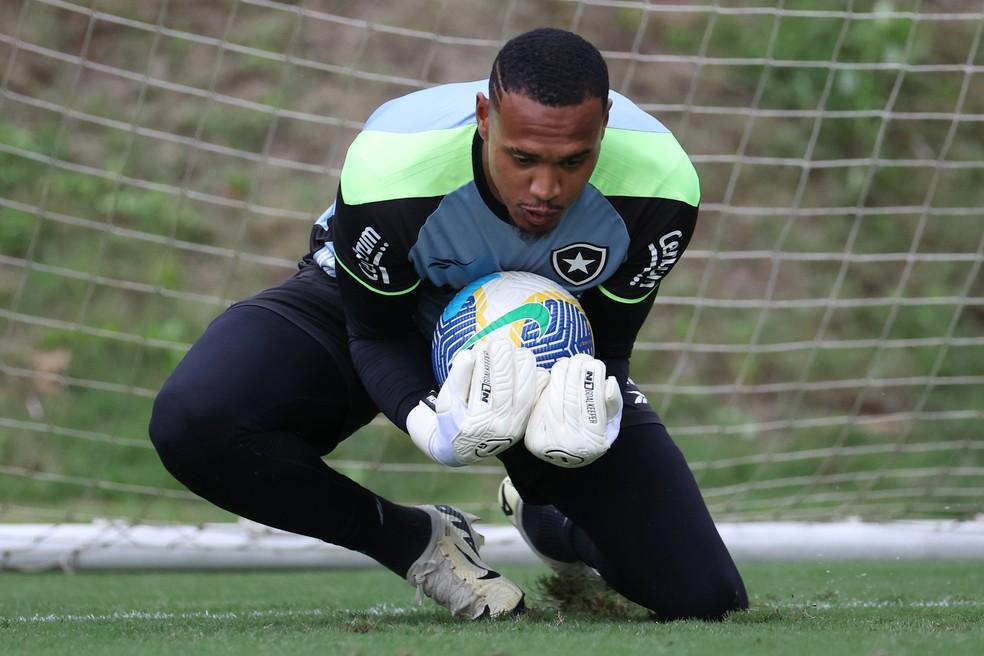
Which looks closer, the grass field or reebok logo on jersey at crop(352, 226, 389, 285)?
the grass field

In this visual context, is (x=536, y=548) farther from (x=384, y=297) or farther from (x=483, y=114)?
(x=483, y=114)

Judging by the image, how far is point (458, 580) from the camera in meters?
2.63

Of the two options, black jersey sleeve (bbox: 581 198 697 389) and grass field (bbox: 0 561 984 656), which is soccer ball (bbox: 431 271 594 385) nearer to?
black jersey sleeve (bbox: 581 198 697 389)

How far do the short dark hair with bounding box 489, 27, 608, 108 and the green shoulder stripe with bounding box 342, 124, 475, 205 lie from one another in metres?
0.20

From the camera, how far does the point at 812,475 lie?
17.5 ft

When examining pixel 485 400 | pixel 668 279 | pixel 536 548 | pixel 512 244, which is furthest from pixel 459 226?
pixel 668 279

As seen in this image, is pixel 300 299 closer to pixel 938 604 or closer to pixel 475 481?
pixel 938 604

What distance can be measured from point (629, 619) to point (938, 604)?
→ 74cm

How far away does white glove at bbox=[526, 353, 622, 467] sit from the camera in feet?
7.34

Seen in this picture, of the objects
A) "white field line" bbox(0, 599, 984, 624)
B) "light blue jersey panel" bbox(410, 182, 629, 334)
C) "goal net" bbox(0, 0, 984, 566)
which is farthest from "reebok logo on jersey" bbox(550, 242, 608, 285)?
"goal net" bbox(0, 0, 984, 566)

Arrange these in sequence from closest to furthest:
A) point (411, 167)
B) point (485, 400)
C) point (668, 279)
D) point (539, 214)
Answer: point (485, 400), point (539, 214), point (411, 167), point (668, 279)

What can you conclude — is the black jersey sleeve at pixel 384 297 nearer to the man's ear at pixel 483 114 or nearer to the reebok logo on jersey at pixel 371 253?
the reebok logo on jersey at pixel 371 253

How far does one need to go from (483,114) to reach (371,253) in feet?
1.11

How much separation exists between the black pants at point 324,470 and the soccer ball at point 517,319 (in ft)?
0.90
